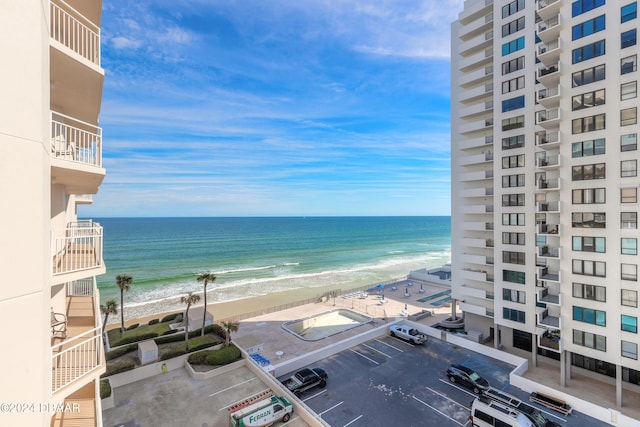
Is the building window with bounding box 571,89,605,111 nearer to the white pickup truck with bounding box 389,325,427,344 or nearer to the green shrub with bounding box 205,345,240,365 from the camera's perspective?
the white pickup truck with bounding box 389,325,427,344

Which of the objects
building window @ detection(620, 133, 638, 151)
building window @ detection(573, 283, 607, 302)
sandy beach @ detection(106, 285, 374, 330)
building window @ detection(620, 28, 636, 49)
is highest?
building window @ detection(620, 28, 636, 49)

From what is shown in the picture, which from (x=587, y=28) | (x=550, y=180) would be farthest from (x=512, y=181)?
(x=587, y=28)

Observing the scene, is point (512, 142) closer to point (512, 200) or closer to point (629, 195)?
point (512, 200)

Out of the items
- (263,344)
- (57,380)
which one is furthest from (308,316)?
(57,380)

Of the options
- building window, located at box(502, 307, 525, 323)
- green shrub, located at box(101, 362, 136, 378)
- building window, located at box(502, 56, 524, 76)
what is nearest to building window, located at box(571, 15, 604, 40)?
building window, located at box(502, 56, 524, 76)

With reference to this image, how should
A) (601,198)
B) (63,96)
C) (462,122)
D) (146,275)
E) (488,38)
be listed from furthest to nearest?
(146,275)
(462,122)
(488,38)
(601,198)
(63,96)

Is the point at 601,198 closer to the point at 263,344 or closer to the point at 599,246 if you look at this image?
the point at 599,246
